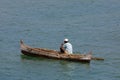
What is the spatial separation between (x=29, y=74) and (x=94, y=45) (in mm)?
8654

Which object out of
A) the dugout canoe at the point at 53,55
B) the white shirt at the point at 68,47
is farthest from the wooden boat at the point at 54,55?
the white shirt at the point at 68,47

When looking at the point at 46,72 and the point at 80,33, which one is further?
the point at 80,33

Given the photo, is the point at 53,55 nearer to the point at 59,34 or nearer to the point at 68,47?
the point at 68,47

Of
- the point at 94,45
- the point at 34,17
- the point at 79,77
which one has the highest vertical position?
the point at 34,17

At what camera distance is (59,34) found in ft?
142

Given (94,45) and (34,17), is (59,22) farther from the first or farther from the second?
(94,45)

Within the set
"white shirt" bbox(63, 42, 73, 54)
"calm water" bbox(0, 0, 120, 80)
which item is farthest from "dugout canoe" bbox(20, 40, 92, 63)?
"white shirt" bbox(63, 42, 73, 54)

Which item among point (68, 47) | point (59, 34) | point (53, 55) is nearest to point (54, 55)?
point (53, 55)

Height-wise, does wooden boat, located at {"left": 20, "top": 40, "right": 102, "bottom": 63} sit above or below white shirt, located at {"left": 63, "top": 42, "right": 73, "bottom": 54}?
below

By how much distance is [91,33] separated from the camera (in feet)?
143

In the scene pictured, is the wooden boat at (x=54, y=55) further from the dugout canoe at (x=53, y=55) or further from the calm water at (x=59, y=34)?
the calm water at (x=59, y=34)

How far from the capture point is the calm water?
32594 mm

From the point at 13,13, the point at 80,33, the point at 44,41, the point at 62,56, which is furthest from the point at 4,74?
the point at 13,13

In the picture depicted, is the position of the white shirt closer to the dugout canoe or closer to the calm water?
the dugout canoe
